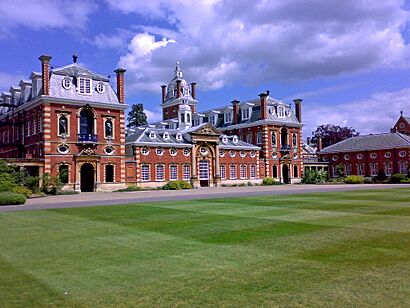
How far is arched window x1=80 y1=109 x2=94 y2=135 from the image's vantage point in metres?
43.7

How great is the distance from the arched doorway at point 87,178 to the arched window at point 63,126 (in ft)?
13.8

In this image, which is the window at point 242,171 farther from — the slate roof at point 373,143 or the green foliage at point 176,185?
the slate roof at point 373,143

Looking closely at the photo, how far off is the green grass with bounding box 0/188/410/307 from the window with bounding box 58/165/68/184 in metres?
25.7

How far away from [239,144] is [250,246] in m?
49.5

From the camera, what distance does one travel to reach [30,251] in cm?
1023

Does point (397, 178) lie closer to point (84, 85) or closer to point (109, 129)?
point (109, 129)

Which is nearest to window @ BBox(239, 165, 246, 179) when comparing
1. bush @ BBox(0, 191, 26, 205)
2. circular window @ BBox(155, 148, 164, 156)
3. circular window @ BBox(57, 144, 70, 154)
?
circular window @ BBox(155, 148, 164, 156)

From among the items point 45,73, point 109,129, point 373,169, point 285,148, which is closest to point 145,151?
point 109,129

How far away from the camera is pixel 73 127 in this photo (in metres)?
42.5

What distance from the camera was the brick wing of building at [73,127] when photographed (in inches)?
1610

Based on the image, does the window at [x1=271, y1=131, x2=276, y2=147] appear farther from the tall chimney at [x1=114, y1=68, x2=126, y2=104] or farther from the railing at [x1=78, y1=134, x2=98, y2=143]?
the railing at [x1=78, y1=134, x2=98, y2=143]

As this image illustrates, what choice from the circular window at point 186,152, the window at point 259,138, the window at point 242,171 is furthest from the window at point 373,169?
the circular window at point 186,152

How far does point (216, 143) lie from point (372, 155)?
28.3 m

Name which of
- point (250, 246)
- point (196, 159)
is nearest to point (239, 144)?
point (196, 159)
